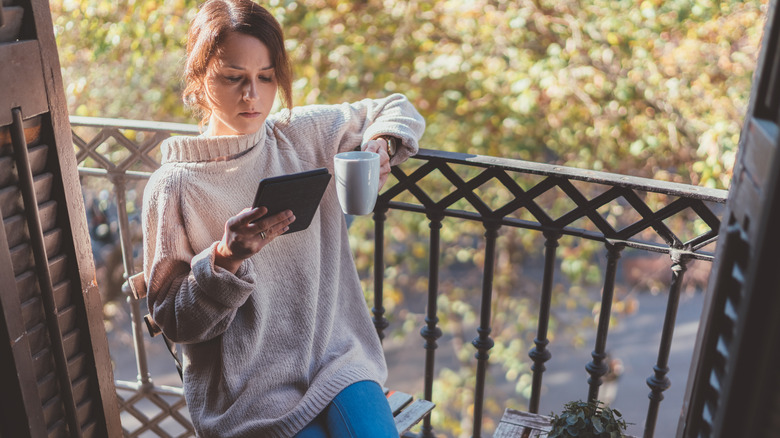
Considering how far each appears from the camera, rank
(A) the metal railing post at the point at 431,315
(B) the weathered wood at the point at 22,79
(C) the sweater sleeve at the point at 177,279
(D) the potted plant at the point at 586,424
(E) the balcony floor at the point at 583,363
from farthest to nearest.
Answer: (E) the balcony floor at the point at 583,363, (A) the metal railing post at the point at 431,315, (D) the potted plant at the point at 586,424, (C) the sweater sleeve at the point at 177,279, (B) the weathered wood at the point at 22,79

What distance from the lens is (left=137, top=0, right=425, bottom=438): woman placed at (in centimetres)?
144

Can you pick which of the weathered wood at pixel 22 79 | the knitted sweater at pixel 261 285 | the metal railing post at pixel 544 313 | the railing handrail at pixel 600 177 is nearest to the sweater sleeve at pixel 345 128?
the knitted sweater at pixel 261 285

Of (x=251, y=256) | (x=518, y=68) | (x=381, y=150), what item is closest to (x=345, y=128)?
(x=381, y=150)

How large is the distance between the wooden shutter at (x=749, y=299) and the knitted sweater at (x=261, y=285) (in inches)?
33.8

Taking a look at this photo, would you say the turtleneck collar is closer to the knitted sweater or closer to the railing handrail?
the knitted sweater

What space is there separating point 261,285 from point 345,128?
0.47 m

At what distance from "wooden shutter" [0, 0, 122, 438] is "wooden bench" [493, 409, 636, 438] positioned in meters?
1.05

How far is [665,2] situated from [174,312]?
3.13 meters

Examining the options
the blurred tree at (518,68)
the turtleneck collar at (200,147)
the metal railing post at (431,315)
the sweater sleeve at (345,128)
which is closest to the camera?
the turtleneck collar at (200,147)

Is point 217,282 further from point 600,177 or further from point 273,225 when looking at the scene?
point 600,177

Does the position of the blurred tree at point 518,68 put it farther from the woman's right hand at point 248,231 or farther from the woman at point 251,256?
the woman's right hand at point 248,231

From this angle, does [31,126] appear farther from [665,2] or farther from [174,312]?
[665,2]

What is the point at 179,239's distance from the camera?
1456 millimetres

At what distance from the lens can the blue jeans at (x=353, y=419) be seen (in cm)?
153
